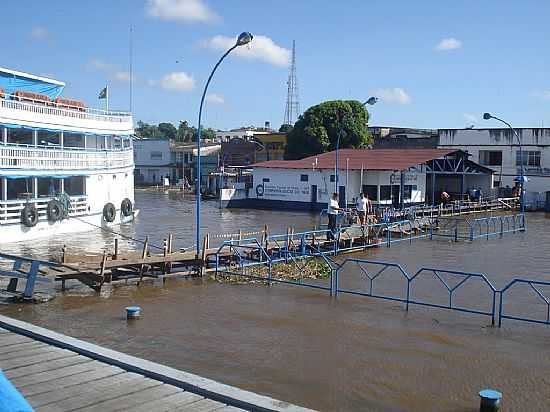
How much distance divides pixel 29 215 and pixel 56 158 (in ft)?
11.1

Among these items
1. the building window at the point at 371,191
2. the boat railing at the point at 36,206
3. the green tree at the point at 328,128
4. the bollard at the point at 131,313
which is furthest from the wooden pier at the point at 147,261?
the green tree at the point at 328,128

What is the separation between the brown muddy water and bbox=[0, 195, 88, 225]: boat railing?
11.4 metres

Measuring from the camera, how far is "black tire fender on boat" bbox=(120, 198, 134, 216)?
35.7 meters

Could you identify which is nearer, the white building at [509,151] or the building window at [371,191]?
the building window at [371,191]

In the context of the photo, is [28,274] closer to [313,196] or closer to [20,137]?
[20,137]

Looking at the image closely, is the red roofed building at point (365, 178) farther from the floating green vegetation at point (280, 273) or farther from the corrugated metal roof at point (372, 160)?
the floating green vegetation at point (280, 273)

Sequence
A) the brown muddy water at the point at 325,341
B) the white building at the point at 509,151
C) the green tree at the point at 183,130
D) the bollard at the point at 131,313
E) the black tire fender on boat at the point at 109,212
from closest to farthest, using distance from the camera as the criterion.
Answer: the brown muddy water at the point at 325,341, the bollard at the point at 131,313, the black tire fender on boat at the point at 109,212, the white building at the point at 509,151, the green tree at the point at 183,130

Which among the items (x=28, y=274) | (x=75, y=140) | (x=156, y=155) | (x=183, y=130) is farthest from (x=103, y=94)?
(x=183, y=130)

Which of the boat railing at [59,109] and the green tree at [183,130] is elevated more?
the green tree at [183,130]

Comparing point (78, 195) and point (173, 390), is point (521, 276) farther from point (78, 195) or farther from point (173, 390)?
point (78, 195)

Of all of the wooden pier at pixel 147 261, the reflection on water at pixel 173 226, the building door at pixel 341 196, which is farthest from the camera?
the building door at pixel 341 196

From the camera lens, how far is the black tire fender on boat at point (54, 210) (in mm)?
28922

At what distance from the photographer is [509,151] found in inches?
2341

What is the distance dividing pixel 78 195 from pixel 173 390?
26721 millimetres
